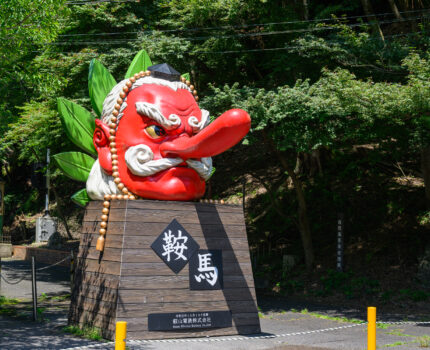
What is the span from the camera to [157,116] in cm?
893

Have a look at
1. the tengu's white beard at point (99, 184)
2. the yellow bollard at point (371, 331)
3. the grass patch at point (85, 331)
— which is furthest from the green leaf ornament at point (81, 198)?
the yellow bollard at point (371, 331)

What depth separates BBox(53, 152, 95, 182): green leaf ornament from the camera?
9891 millimetres

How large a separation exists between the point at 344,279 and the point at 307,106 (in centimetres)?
553

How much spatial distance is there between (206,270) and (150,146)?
2.24 m

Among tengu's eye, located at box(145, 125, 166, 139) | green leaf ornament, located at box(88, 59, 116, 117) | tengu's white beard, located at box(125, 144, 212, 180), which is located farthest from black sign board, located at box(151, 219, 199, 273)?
green leaf ornament, located at box(88, 59, 116, 117)

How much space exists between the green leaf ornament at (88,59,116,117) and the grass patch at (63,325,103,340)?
12.8 ft

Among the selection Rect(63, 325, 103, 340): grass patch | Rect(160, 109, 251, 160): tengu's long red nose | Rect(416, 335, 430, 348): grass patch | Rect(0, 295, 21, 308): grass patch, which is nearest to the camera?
Rect(160, 109, 251, 160): tengu's long red nose

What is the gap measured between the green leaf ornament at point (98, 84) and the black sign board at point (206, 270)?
3.45 meters

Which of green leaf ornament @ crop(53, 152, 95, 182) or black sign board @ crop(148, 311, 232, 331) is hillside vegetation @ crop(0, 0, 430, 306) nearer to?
green leaf ornament @ crop(53, 152, 95, 182)

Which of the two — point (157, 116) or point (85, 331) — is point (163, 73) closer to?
point (157, 116)

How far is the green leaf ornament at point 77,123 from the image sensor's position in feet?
32.0

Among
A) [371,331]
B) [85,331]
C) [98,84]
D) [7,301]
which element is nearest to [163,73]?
[98,84]

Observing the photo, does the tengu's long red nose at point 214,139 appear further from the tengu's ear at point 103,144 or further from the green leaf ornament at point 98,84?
the green leaf ornament at point 98,84

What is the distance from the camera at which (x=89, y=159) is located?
10.2 metres
